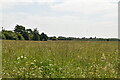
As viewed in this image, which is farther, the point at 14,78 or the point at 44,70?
the point at 44,70

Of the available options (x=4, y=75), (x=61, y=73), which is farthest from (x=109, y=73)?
(x=4, y=75)

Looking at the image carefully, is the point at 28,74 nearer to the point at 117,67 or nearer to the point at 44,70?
the point at 44,70

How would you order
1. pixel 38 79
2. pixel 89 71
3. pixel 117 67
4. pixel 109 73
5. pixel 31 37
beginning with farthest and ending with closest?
pixel 31 37
pixel 117 67
pixel 89 71
pixel 109 73
pixel 38 79

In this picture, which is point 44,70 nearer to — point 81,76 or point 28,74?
point 28,74

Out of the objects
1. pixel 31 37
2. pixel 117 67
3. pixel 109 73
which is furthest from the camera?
pixel 31 37

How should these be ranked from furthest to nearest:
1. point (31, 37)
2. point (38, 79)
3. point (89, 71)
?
point (31, 37)
point (89, 71)
point (38, 79)

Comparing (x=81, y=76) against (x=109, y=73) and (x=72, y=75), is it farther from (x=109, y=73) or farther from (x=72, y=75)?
(x=109, y=73)

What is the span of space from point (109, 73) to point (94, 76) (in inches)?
16.0

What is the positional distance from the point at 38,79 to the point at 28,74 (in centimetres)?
31

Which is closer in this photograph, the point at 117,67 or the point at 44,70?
the point at 44,70

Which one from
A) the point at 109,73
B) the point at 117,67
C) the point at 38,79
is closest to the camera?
the point at 38,79

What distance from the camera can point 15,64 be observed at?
212 inches

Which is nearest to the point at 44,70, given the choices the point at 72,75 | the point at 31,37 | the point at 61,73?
the point at 61,73

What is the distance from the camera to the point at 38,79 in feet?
13.8
